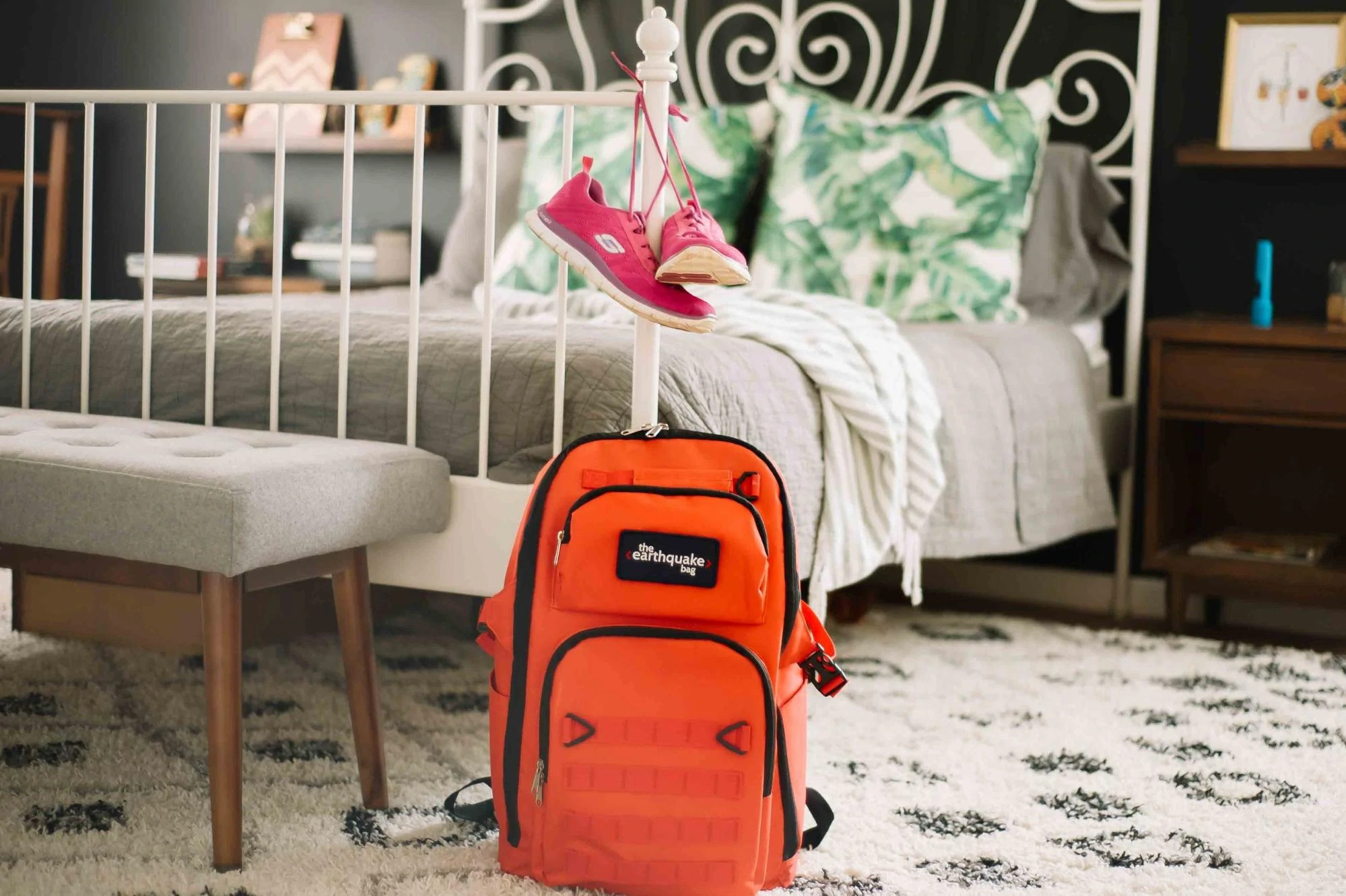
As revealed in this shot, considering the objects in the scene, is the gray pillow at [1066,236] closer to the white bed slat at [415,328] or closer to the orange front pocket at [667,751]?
the white bed slat at [415,328]

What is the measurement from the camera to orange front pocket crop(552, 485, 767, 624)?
139 cm

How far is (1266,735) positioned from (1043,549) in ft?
3.48

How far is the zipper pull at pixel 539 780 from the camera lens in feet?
4.69

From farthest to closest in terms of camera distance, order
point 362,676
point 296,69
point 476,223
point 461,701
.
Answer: point 296,69 → point 476,223 → point 461,701 → point 362,676

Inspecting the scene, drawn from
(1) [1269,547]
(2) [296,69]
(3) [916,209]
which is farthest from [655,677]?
(2) [296,69]

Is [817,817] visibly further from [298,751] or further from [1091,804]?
[298,751]

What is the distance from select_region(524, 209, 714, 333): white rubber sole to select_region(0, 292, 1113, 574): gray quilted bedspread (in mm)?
233

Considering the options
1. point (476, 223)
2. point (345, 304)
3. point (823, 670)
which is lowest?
point (823, 670)

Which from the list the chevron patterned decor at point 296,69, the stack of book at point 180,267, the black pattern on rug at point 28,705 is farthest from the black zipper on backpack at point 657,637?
the chevron patterned decor at point 296,69

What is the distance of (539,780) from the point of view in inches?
56.5

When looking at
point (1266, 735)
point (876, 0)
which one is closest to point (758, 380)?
point (1266, 735)

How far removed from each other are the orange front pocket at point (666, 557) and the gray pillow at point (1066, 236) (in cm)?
164

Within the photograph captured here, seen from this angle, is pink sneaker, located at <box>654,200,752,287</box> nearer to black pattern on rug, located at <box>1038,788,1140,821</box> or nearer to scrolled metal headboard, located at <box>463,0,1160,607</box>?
black pattern on rug, located at <box>1038,788,1140,821</box>

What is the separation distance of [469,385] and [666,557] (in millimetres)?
505
